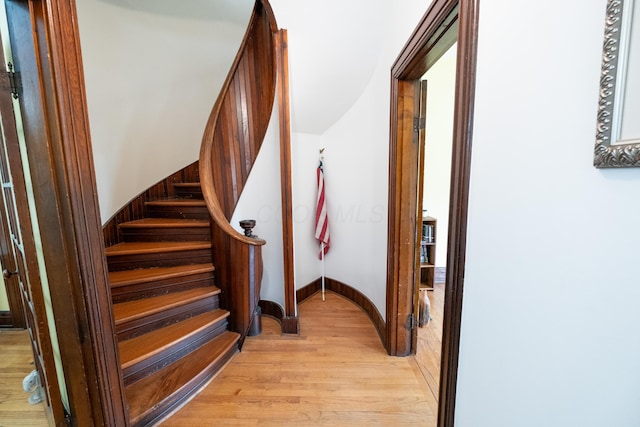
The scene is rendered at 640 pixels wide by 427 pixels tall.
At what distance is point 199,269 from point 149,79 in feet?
7.93

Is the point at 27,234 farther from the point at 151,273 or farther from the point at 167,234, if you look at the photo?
the point at 167,234

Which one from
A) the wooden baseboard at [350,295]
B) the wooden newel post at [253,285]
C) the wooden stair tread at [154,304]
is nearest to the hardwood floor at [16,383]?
the wooden stair tread at [154,304]

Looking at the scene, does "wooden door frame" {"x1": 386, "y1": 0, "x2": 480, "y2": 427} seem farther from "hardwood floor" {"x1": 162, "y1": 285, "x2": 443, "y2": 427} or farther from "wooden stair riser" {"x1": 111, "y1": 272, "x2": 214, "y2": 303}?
"wooden stair riser" {"x1": 111, "y1": 272, "x2": 214, "y2": 303}

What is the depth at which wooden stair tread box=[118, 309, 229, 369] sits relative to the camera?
150cm

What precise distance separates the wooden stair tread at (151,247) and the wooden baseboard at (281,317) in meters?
0.86

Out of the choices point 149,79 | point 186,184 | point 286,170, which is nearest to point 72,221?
point 286,170

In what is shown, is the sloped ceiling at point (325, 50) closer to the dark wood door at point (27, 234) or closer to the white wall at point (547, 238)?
the white wall at point (547, 238)

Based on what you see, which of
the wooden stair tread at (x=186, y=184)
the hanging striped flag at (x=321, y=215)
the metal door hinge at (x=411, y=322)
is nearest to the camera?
the metal door hinge at (x=411, y=322)

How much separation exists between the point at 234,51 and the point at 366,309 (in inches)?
140

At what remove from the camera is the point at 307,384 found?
167cm

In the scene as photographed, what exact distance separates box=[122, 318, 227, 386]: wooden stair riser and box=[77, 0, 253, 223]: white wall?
1.61 meters

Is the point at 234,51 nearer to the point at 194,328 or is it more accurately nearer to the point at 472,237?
the point at 194,328

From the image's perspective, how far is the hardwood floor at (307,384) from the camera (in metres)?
1.43

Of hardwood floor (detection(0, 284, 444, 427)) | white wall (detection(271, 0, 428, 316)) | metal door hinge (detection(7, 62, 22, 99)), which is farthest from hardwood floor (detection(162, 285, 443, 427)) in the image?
metal door hinge (detection(7, 62, 22, 99))
